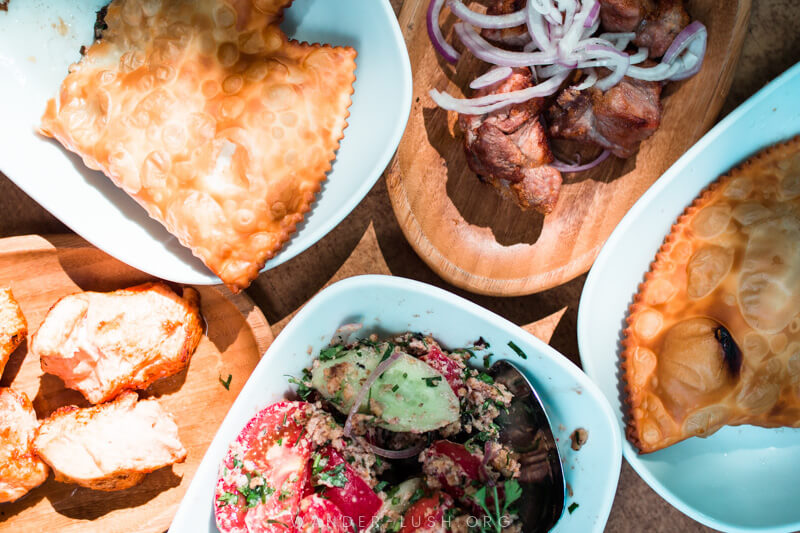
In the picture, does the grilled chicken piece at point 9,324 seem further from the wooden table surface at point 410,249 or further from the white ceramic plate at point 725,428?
the white ceramic plate at point 725,428

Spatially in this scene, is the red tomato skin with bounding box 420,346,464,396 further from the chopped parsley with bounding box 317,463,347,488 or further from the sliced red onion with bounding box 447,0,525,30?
the sliced red onion with bounding box 447,0,525,30

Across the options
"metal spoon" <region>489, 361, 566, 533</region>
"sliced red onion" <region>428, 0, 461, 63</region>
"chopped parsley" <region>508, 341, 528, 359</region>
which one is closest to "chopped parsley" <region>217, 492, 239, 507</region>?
"metal spoon" <region>489, 361, 566, 533</region>

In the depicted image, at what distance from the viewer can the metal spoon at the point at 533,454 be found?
1441 millimetres

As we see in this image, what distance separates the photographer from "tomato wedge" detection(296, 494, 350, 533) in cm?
140

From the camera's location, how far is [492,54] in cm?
159

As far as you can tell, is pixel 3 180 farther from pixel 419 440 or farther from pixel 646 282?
pixel 646 282

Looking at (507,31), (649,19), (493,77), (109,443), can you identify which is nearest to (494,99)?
(493,77)

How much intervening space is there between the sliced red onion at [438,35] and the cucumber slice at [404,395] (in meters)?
0.88

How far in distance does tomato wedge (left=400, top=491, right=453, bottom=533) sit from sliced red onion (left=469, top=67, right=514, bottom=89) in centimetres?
112

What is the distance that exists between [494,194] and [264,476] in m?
1.02

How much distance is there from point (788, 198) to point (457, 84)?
3.16 ft

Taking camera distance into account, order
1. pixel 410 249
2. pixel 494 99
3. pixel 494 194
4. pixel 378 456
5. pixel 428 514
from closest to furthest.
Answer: pixel 428 514
pixel 378 456
pixel 494 99
pixel 494 194
pixel 410 249

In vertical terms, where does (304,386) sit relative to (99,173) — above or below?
below

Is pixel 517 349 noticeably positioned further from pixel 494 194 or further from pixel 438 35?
pixel 438 35
